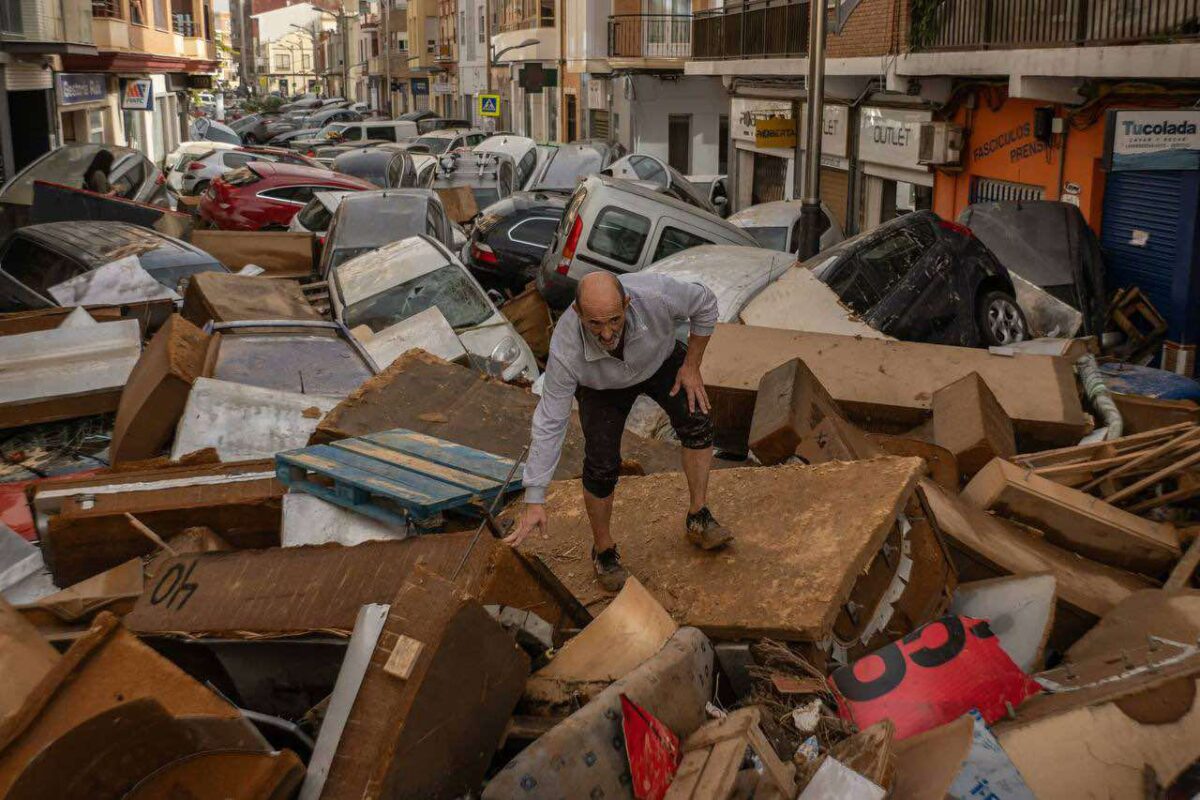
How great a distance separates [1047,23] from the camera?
12.4 metres

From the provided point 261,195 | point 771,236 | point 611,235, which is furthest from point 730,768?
point 261,195

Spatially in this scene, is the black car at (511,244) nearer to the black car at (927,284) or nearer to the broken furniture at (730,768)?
the black car at (927,284)

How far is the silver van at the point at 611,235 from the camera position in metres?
12.1

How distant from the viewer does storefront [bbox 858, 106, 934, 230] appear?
55.0 feet

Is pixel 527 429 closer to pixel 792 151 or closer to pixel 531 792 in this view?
pixel 531 792

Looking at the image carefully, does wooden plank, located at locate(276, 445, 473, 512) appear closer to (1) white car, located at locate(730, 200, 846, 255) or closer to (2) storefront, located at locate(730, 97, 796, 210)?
(1) white car, located at locate(730, 200, 846, 255)

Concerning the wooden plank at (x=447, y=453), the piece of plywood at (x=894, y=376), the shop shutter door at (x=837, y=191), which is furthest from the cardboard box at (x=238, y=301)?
the shop shutter door at (x=837, y=191)

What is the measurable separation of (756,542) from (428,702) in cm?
195

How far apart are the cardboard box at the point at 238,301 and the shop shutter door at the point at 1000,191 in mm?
8319

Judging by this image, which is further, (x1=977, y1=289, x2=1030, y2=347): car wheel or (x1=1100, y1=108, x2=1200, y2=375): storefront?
(x1=1100, y1=108, x2=1200, y2=375): storefront

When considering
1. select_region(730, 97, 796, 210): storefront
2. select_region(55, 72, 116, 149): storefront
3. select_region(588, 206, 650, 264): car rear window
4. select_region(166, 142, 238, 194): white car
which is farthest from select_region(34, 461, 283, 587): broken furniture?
select_region(55, 72, 116, 149): storefront

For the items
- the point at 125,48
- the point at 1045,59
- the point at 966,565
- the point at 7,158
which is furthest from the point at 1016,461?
the point at 125,48

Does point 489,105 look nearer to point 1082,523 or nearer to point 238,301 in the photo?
point 238,301

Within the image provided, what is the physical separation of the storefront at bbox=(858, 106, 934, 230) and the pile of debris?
10.1 metres
